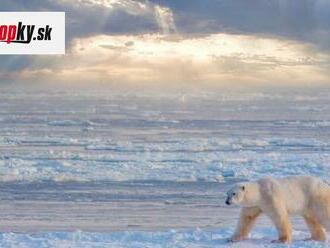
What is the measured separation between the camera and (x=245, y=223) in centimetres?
800

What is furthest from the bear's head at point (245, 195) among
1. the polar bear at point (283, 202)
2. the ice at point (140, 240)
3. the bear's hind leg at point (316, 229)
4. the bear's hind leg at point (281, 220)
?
the bear's hind leg at point (316, 229)

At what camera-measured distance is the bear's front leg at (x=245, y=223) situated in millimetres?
7941

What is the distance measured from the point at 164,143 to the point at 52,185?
36.1ft

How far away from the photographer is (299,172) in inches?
626

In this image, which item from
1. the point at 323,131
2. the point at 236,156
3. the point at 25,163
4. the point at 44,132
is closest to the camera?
the point at 25,163

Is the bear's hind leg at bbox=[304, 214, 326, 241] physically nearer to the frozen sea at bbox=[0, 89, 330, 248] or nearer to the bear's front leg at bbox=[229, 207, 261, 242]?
the frozen sea at bbox=[0, 89, 330, 248]

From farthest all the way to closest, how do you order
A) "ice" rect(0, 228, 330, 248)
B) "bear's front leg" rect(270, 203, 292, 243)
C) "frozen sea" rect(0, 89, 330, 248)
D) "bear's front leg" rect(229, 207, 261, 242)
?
"frozen sea" rect(0, 89, 330, 248) < "bear's front leg" rect(229, 207, 261, 242) < "bear's front leg" rect(270, 203, 292, 243) < "ice" rect(0, 228, 330, 248)

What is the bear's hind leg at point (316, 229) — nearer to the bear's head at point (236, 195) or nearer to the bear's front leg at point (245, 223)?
the bear's front leg at point (245, 223)

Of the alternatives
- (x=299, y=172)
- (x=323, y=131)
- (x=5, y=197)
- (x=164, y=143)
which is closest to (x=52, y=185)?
(x=5, y=197)

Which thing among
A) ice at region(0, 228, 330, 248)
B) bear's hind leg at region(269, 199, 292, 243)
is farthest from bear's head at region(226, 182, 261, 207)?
ice at region(0, 228, 330, 248)

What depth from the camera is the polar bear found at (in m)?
7.80

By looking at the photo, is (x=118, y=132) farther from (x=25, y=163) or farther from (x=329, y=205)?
(x=329, y=205)

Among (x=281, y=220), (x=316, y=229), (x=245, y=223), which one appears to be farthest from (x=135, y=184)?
(x=281, y=220)

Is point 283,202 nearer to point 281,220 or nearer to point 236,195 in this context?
point 281,220
